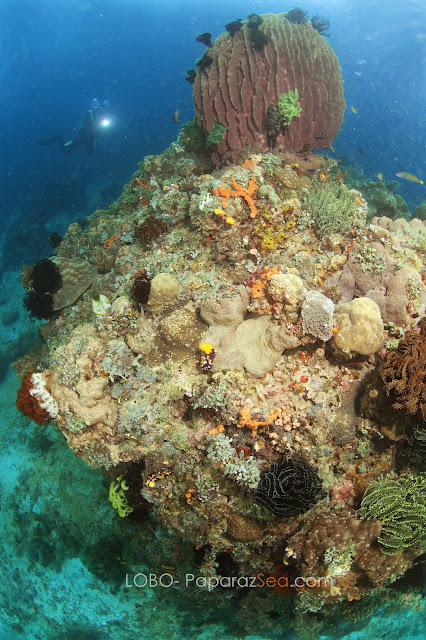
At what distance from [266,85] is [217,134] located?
7.83ft

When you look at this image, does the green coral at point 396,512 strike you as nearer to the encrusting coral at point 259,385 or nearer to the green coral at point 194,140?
the encrusting coral at point 259,385

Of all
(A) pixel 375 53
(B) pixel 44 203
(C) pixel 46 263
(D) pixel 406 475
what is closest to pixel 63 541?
(C) pixel 46 263

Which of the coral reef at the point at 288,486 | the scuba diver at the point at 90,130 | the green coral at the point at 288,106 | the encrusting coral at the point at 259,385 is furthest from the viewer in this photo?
the scuba diver at the point at 90,130

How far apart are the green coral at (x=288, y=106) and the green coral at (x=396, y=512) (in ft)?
35.6

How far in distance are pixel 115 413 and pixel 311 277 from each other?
14.8 feet

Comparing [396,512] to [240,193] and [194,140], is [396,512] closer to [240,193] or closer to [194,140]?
[240,193]

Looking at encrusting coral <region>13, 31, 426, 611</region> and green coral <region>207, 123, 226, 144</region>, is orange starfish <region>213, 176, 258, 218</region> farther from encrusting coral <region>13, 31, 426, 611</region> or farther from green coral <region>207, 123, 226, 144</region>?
green coral <region>207, 123, 226, 144</region>

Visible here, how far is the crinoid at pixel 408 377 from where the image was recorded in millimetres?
4664

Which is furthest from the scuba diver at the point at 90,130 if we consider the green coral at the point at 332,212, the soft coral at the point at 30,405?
the green coral at the point at 332,212

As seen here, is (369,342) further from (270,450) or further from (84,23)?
(84,23)

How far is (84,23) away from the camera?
78.2 metres

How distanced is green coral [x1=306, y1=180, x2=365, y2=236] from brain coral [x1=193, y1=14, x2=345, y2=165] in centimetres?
522

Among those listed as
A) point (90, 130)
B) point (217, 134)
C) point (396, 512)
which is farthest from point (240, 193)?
point (90, 130)

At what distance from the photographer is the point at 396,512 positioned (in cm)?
544
